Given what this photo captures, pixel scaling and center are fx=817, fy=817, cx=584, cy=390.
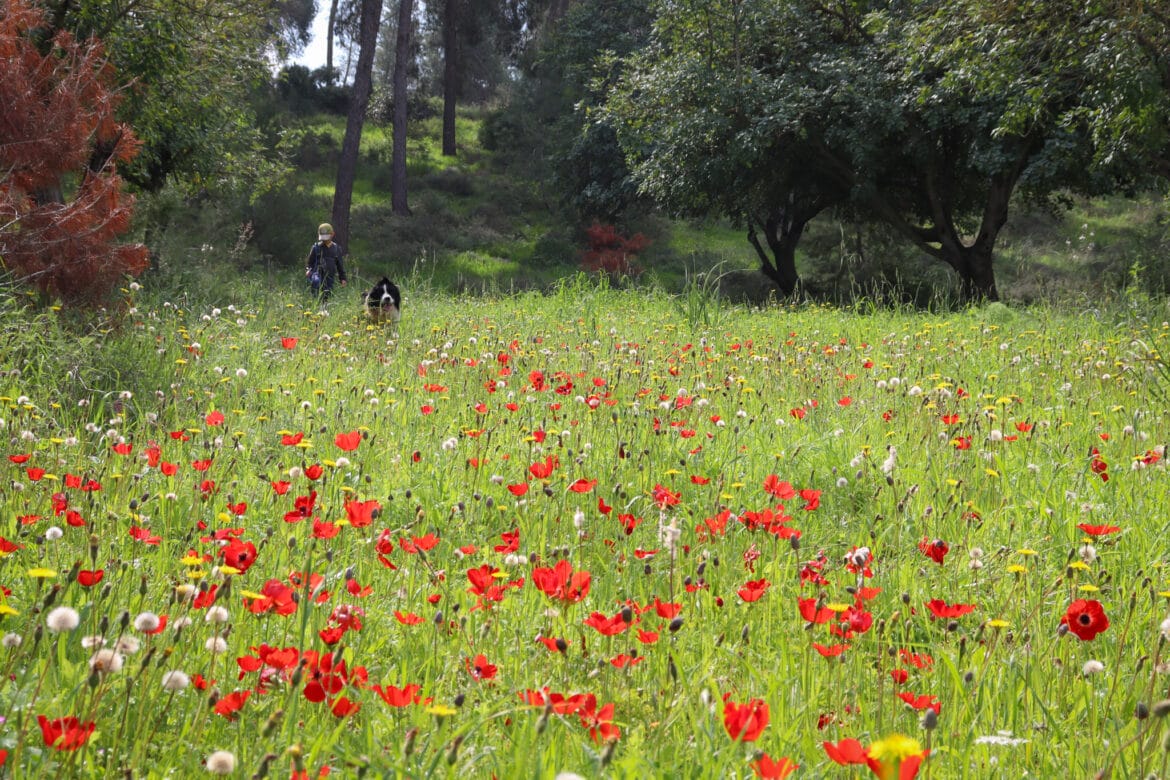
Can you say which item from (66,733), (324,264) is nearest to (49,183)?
(324,264)

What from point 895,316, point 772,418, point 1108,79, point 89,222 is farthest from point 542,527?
point 1108,79

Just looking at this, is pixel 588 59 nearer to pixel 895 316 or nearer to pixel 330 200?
pixel 330 200

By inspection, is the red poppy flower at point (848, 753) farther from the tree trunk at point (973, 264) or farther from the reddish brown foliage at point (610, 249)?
the reddish brown foliage at point (610, 249)

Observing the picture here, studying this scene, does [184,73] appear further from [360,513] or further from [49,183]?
[360,513]

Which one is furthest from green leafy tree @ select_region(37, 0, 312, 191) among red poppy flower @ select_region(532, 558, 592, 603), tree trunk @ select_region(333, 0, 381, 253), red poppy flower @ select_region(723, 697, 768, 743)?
red poppy flower @ select_region(723, 697, 768, 743)

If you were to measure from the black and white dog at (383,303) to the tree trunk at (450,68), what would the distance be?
82.7 ft

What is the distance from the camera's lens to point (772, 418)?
4.71 meters

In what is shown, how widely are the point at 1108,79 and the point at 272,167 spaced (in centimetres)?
1502

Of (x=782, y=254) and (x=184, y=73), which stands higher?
(x=184, y=73)

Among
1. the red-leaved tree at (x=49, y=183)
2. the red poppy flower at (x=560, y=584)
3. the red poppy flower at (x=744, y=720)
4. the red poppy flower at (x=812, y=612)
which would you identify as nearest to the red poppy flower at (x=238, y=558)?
the red poppy flower at (x=560, y=584)

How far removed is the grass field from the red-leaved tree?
56 centimetres

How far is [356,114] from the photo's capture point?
19.9 m

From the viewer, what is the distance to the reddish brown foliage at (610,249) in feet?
80.7

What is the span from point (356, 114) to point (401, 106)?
551 cm
